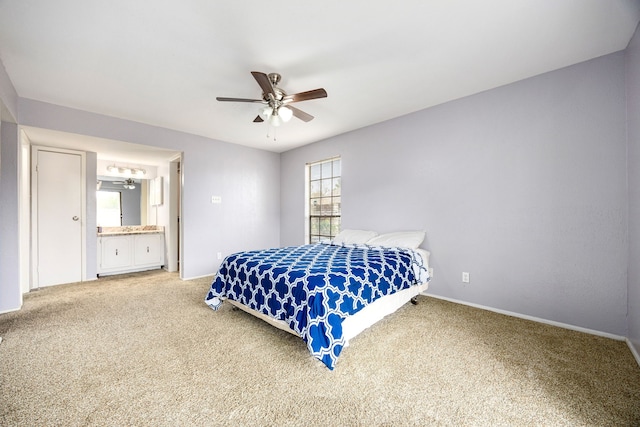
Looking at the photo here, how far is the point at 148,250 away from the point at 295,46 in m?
4.96

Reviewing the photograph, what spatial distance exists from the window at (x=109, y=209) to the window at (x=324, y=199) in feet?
12.8

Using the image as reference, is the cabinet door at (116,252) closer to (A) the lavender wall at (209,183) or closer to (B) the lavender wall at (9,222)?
(A) the lavender wall at (209,183)

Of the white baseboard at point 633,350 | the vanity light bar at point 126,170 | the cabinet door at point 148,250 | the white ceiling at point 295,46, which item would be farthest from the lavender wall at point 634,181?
the vanity light bar at point 126,170

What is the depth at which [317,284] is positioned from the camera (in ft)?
6.49

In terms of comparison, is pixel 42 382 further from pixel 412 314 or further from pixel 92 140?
pixel 92 140

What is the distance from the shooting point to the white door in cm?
402

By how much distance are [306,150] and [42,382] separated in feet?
14.9

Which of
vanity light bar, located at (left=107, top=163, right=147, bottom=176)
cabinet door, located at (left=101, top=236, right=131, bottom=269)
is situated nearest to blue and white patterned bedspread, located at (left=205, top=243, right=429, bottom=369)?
cabinet door, located at (left=101, top=236, right=131, bottom=269)

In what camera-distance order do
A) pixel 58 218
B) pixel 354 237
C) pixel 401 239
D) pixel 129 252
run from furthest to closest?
1. pixel 129 252
2. pixel 58 218
3. pixel 354 237
4. pixel 401 239

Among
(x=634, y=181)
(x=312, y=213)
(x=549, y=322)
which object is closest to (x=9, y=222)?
(x=312, y=213)

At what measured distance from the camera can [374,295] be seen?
2.30 metres

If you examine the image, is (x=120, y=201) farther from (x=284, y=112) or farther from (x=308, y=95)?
(x=308, y=95)

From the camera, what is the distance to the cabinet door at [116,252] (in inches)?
184

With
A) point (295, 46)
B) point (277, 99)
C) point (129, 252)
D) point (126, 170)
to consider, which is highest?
point (295, 46)
